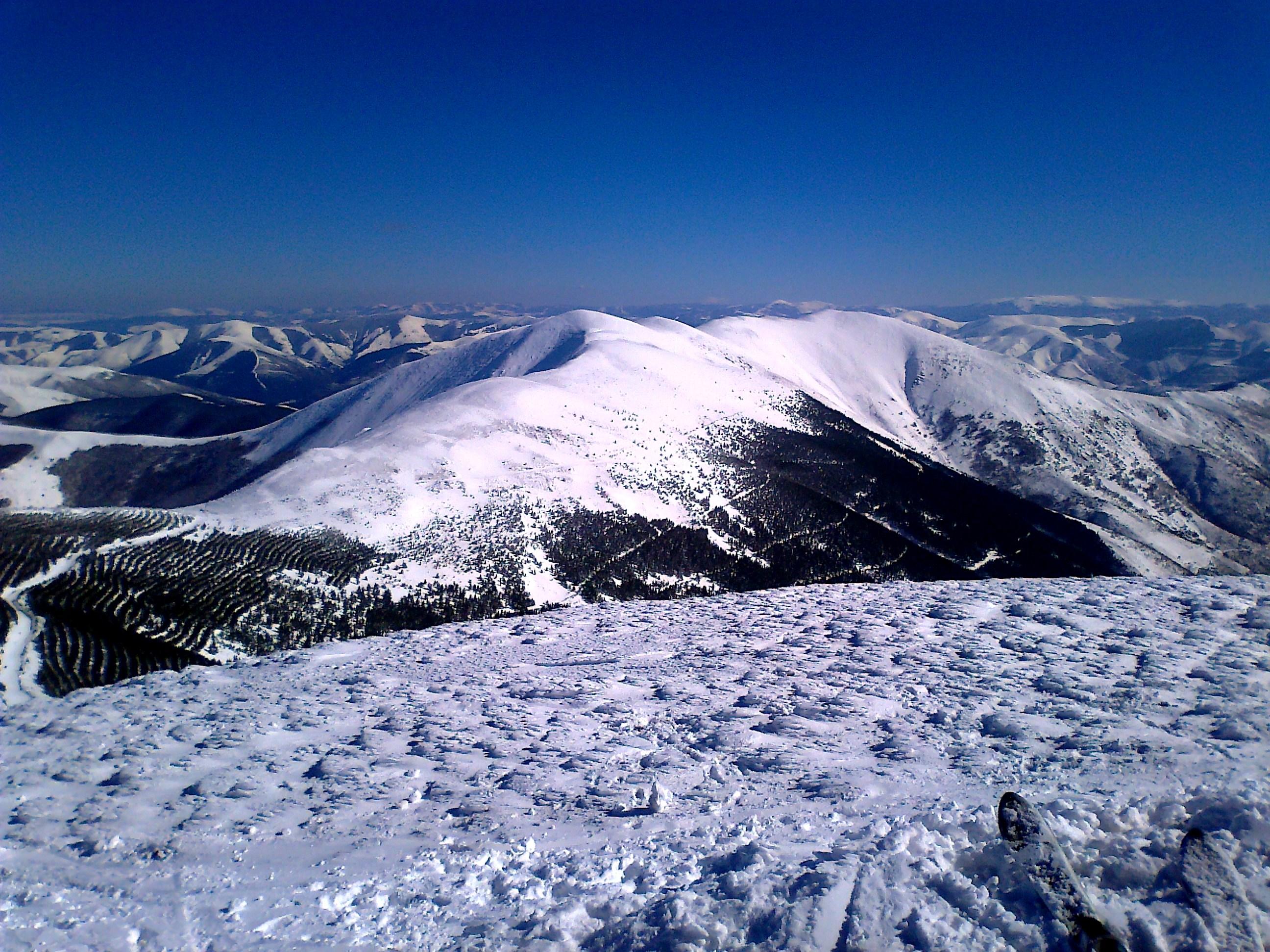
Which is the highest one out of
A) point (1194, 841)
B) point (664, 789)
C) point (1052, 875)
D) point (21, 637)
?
point (1194, 841)

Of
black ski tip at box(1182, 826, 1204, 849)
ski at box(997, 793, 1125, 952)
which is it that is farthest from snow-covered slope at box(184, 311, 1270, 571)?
black ski tip at box(1182, 826, 1204, 849)

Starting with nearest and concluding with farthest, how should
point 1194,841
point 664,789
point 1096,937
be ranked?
point 1096,937 < point 1194,841 < point 664,789

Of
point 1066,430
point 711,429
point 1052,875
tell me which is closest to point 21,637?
point 1052,875

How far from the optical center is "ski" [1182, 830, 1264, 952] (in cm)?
484

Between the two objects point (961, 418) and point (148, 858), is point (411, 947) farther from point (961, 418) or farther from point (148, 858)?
point (961, 418)

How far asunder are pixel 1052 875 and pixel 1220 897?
1347 mm

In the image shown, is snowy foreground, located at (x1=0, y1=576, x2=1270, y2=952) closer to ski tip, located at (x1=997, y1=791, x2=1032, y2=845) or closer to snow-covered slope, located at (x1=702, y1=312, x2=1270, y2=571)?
ski tip, located at (x1=997, y1=791, x2=1032, y2=845)

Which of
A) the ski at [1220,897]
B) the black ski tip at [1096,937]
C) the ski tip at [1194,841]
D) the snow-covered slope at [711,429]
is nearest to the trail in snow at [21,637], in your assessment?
the snow-covered slope at [711,429]

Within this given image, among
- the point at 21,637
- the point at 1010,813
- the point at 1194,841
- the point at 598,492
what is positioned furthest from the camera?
the point at 598,492

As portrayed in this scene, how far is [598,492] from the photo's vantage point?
51.2 metres

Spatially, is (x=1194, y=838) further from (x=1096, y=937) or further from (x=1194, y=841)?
(x=1096, y=937)

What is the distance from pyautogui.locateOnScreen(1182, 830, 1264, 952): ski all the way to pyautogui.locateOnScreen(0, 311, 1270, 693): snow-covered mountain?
3268cm

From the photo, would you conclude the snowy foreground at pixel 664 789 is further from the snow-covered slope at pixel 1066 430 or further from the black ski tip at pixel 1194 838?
the snow-covered slope at pixel 1066 430

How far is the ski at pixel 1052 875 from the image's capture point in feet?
15.5
